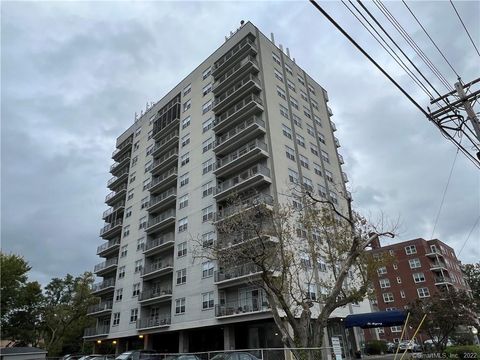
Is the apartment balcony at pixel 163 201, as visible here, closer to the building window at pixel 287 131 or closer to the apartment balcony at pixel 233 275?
the apartment balcony at pixel 233 275

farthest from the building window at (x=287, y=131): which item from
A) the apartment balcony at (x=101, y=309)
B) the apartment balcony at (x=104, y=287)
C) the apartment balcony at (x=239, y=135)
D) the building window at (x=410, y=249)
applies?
the building window at (x=410, y=249)

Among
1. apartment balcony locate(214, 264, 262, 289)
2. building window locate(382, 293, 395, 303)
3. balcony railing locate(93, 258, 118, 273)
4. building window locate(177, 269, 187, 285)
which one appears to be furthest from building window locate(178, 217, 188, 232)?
building window locate(382, 293, 395, 303)

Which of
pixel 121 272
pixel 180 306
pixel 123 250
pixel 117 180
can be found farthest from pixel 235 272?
pixel 117 180

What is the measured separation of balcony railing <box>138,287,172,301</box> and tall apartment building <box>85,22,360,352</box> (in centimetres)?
19

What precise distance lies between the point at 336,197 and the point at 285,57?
2000cm

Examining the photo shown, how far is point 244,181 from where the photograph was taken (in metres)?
34.9

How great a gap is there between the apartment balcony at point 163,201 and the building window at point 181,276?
9.55m

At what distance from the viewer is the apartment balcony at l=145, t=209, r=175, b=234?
4338 centimetres

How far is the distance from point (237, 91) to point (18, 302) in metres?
37.6

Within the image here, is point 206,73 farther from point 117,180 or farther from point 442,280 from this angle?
point 442,280

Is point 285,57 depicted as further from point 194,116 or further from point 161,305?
point 161,305

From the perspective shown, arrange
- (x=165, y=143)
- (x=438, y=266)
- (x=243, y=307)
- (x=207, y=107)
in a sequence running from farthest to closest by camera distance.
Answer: (x=438, y=266), (x=165, y=143), (x=207, y=107), (x=243, y=307)

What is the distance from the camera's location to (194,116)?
158 feet

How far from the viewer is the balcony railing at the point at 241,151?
121ft
